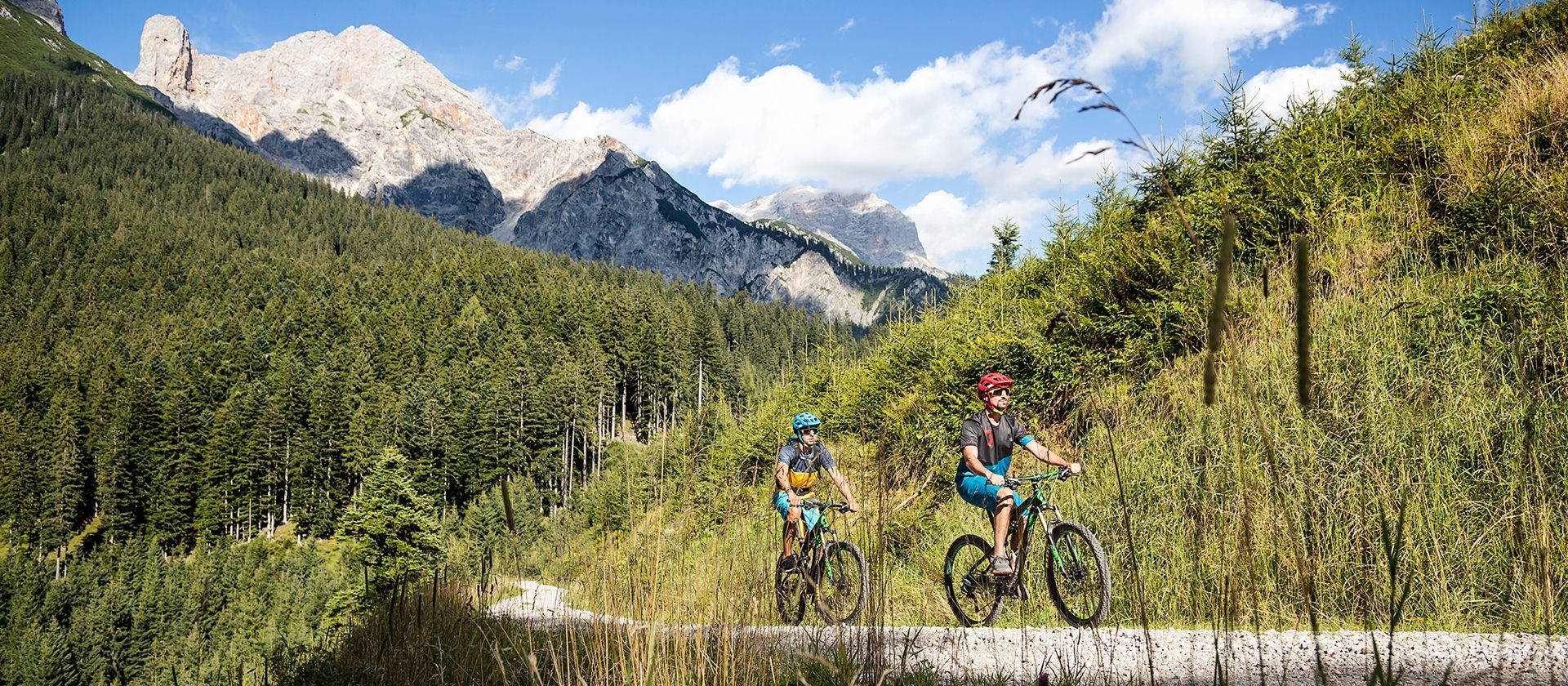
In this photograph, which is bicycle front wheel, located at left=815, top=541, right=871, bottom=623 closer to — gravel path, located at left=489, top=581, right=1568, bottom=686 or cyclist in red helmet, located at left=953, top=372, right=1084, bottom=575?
gravel path, located at left=489, top=581, right=1568, bottom=686

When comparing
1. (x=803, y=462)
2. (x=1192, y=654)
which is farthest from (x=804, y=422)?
(x=1192, y=654)

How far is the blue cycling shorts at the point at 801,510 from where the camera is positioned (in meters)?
6.62

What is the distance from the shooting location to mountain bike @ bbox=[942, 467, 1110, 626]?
5137 mm

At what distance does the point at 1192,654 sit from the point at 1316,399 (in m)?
3.09

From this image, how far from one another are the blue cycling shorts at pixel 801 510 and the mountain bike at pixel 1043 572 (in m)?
1.27

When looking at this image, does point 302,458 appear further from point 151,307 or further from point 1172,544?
point 1172,544

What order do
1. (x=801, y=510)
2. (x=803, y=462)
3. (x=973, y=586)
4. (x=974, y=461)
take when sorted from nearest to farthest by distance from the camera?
(x=974, y=461) < (x=973, y=586) < (x=801, y=510) < (x=803, y=462)

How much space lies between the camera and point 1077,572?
534 cm

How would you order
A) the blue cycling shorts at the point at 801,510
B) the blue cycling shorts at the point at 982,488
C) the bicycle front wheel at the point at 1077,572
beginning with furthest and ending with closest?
the blue cycling shorts at the point at 801,510 → the blue cycling shorts at the point at 982,488 → the bicycle front wheel at the point at 1077,572

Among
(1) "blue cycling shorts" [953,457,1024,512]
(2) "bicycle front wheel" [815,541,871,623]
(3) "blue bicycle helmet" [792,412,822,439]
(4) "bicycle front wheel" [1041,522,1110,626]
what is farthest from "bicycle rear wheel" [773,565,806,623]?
(3) "blue bicycle helmet" [792,412,822,439]

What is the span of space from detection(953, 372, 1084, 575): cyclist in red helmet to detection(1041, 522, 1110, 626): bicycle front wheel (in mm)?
351

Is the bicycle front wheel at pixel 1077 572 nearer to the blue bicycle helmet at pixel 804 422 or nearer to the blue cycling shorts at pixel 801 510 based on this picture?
the blue cycling shorts at pixel 801 510

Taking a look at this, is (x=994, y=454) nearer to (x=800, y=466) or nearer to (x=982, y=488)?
(x=982, y=488)

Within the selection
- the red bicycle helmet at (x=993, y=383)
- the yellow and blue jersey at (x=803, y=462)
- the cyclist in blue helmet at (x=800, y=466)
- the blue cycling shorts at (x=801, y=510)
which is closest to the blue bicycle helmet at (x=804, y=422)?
the cyclist in blue helmet at (x=800, y=466)
